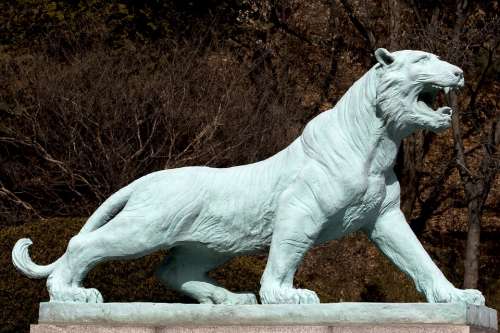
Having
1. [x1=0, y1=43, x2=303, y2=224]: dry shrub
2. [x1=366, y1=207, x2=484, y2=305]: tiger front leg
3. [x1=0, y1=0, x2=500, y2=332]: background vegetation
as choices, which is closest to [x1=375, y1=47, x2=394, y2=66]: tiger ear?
[x1=366, y1=207, x2=484, y2=305]: tiger front leg

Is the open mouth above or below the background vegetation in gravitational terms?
above

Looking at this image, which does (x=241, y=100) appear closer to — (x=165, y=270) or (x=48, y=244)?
(x=48, y=244)

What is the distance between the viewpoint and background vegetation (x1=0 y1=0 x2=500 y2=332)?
1579cm

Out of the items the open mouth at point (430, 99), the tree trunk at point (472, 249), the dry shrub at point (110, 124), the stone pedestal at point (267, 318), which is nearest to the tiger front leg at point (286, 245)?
the stone pedestal at point (267, 318)

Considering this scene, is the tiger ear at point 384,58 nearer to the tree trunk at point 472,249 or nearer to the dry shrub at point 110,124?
the dry shrub at point 110,124

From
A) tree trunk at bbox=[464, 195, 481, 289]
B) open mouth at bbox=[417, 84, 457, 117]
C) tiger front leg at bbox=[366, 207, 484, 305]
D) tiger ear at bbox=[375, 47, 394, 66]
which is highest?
tiger ear at bbox=[375, 47, 394, 66]

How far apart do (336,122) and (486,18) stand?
12.4 meters

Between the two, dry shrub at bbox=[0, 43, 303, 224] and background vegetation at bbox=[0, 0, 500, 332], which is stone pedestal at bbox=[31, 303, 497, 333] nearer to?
background vegetation at bbox=[0, 0, 500, 332]

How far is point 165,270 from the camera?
291 inches

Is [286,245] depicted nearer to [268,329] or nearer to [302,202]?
[302,202]

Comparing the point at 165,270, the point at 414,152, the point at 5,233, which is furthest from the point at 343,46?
the point at 165,270

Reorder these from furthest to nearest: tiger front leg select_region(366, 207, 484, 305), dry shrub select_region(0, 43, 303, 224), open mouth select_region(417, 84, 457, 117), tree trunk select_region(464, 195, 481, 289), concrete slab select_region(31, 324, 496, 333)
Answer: tree trunk select_region(464, 195, 481, 289), dry shrub select_region(0, 43, 303, 224), open mouth select_region(417, 84, 457, 117), tiger front leg select_region(366, 207, 484, 305), concrete slab select_region(31, 324, 496, 333)

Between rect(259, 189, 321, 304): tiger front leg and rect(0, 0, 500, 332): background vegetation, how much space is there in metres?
6.67

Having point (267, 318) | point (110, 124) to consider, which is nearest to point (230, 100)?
point (110, 124)
